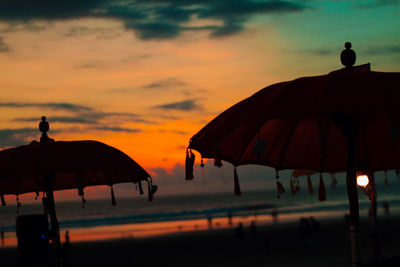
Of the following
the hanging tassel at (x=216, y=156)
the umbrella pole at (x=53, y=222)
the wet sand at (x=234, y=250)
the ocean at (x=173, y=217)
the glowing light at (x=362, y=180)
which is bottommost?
the ocean at (x=173, y=217)

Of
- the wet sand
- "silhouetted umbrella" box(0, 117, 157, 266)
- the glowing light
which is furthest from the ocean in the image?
the glowing light

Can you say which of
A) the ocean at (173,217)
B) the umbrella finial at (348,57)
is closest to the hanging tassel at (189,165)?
the umbrella finial at (348,57)

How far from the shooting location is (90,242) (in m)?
49.3

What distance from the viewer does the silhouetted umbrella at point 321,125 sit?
215 inches

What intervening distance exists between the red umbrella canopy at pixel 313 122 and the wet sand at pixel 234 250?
71.1 feet

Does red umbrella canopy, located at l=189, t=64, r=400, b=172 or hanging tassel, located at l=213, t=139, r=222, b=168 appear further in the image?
hanging tassel, located at l=213, t=139, r=222, b=168

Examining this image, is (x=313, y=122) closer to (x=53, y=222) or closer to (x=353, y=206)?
(x=353, y=206)

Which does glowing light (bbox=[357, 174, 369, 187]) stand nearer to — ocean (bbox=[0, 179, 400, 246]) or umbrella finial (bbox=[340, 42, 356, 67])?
umbrella finial (bbox=[340, 42, 356, 67])

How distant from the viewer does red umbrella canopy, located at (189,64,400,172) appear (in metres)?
5.45

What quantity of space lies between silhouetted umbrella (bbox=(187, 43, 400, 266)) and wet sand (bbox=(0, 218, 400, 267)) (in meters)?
21.7

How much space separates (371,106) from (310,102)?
529 mm

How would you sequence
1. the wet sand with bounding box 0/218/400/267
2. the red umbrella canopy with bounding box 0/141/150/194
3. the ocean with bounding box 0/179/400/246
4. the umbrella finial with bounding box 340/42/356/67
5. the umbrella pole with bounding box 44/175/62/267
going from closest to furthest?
the umbrella finial with bounding box 340/42/356/67, the red umbrella canopy with bounding box 0/141/150/194, the umbrella pole with bounding box 44/175/62/267, the wet sand with bounding box 0/218/400/267, the ocean with bounding box 0/179/400/246

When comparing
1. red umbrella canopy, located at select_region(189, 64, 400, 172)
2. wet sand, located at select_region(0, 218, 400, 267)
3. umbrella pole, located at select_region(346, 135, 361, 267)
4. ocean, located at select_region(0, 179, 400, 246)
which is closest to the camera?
red umbrella canopy, located at select_region(189, 64, 400, 172)

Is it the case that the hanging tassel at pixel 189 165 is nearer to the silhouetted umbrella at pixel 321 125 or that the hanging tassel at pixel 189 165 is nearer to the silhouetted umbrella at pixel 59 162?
the silhouetted umbrella at pixel 321 125
